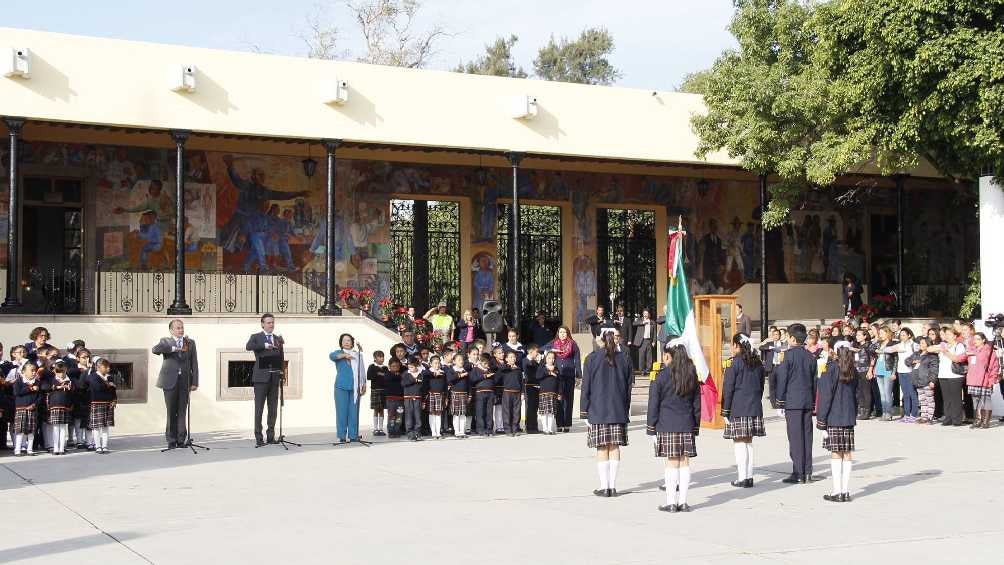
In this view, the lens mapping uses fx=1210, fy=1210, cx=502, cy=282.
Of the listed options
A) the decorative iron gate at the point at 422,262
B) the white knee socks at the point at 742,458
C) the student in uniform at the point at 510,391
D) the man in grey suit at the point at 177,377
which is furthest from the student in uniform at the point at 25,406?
the decorative iron gate at the point at 422,262

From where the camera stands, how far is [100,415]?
52.7 ft

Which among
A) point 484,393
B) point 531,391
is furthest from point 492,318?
point 484,393

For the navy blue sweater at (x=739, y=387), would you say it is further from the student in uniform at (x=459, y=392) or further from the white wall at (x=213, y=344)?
the white wall at (x=213, y=344)

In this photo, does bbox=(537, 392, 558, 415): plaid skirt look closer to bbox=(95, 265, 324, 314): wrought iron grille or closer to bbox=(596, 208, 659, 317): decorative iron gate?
bbox=(95, 265, 324, 314): wrought iron grille

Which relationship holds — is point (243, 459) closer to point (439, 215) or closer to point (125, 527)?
point (125, 527)

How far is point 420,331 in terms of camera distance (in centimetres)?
2211

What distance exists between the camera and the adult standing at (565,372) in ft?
63.0

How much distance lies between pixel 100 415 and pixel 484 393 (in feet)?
18.5

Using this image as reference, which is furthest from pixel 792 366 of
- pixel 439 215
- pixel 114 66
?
pixel 439 215

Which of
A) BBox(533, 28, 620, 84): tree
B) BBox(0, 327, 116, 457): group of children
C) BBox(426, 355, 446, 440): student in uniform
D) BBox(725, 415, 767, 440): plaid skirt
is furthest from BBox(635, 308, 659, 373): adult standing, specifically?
BBox(533, 28, 620, 84): tree

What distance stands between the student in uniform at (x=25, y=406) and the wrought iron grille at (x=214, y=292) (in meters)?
5.32

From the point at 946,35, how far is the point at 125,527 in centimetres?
1641

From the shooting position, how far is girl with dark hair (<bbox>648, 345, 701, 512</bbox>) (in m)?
11.0

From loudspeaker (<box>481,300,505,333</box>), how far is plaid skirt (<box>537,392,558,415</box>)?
2685 millimetres
